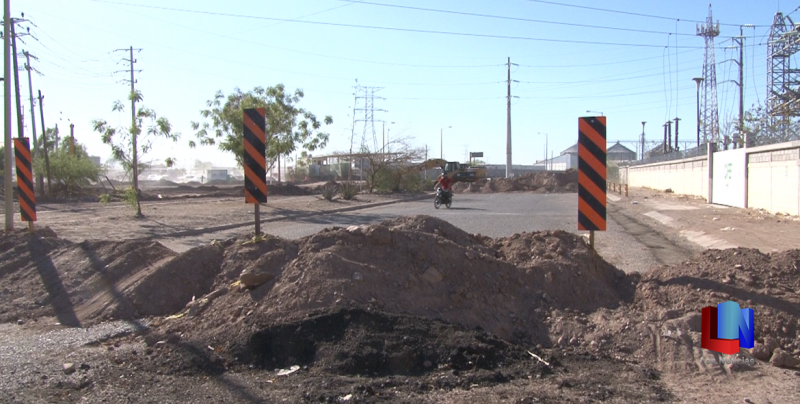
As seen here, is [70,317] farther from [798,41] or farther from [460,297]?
[798,41]

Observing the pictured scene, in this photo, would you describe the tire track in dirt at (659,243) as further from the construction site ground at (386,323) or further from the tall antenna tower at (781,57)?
the tall antenna tower at (781,57)

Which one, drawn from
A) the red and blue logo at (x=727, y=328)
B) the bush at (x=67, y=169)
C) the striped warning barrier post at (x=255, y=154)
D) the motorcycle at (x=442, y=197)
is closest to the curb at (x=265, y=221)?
the motorcycle at (x=442, y=197)

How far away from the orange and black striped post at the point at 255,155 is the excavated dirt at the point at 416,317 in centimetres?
78

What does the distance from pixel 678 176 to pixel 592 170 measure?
36.3 meters

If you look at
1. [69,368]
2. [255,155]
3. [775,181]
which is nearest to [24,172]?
[255,155]

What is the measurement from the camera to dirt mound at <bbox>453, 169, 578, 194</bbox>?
2115 inches

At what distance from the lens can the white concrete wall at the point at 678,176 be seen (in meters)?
32.7

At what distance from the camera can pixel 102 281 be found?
21.5 ft

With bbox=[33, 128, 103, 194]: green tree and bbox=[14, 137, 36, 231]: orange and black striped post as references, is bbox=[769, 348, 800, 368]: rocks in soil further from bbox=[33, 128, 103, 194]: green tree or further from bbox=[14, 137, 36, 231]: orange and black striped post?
bbox=[33, 128, 103, 194]: green tree

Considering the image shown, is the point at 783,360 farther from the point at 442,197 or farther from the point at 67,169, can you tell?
the point at 67,169

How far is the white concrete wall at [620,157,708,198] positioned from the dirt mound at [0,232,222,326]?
30.2 m

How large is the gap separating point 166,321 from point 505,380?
10.2 feet

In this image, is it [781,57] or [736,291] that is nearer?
[736,291]

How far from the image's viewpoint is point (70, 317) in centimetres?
594
